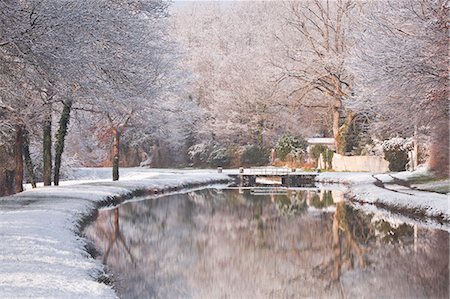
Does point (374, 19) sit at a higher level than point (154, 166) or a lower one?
higher

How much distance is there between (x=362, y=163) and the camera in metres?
47.2

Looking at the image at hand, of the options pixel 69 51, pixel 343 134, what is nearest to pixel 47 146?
pixel 69 51

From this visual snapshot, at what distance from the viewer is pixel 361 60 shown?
2178 cm

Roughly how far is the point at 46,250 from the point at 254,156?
46268mm

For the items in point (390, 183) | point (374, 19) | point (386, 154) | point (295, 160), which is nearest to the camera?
point (374, 19)

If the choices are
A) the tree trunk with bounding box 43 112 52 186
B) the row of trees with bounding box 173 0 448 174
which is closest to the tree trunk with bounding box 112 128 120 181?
the tree trunk with bounding box 43 112 52 186

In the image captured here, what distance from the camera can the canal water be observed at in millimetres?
10789

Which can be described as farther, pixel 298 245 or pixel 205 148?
pixel 205 148

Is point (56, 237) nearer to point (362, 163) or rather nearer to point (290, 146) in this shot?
point (362, 163)

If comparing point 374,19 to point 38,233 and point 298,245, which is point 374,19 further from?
point 38,233

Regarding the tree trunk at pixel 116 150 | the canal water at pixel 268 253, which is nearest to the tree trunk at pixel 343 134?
the tree trunk at pixel 116 150

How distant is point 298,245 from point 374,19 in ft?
29.9

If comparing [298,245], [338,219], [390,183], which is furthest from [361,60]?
[390,183]

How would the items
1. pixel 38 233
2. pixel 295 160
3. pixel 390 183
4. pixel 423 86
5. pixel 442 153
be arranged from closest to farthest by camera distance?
pixel 38 233
pixel 423 86
pixel 442 153
pixel 390 183
pixel 295 160
